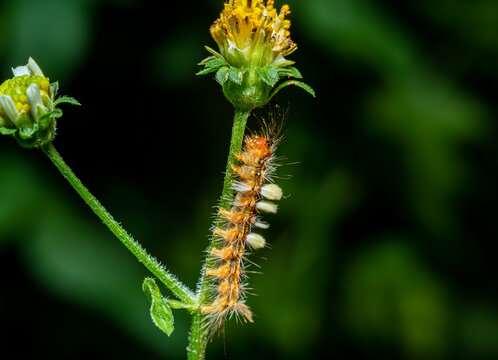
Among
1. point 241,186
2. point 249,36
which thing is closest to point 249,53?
point 249,36

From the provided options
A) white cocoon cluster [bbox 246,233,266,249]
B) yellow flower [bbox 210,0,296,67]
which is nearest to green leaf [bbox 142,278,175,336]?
white cocoon cluster [bbox 246,233,266,249]

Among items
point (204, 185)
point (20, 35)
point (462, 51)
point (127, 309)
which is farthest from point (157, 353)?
point (462, 51)

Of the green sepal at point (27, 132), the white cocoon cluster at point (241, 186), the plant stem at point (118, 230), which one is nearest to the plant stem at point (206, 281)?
the plant stem at point (118, 230)

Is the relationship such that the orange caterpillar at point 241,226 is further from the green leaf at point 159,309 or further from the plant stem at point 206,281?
the green leaf at point 159,309

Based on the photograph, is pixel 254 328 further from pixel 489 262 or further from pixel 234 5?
pixel 234 5

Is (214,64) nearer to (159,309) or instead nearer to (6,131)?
(6,131)

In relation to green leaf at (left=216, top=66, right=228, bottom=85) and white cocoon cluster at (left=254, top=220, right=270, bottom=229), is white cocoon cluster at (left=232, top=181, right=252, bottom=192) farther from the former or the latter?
green leaf at (left=216, top=66, right=228, bottom=85)
